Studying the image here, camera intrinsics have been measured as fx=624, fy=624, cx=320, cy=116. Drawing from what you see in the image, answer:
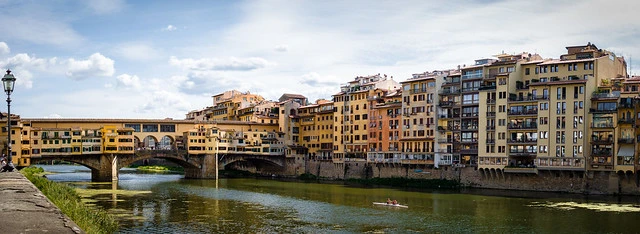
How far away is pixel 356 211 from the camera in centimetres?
4791

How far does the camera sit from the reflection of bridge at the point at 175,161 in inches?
3238

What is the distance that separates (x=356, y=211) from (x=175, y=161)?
166ft

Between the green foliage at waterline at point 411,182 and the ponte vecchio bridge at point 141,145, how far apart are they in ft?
66.0

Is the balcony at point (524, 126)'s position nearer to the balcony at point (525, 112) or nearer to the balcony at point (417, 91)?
the balcony at point (525, 112)

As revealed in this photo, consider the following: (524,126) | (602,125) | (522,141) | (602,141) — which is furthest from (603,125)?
(522,141)

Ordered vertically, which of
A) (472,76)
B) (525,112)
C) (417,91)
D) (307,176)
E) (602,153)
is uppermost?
(472,76)

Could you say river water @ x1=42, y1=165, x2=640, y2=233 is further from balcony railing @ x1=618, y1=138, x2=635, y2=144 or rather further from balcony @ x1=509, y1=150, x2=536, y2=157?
balcony railing @ x1=618, y1=138, x2=635, y2=144

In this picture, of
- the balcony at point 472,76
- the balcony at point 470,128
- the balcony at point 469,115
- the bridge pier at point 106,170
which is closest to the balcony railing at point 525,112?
the balcony at point 469,115

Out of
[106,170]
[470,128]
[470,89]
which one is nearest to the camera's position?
[470,128]

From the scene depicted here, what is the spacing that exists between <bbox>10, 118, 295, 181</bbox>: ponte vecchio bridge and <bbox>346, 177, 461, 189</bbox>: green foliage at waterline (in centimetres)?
2013

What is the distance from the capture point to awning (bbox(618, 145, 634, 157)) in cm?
5955

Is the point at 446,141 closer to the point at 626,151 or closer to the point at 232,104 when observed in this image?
the point at 626,151

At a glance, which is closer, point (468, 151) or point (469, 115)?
point (468, 151)

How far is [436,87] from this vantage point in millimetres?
77875
